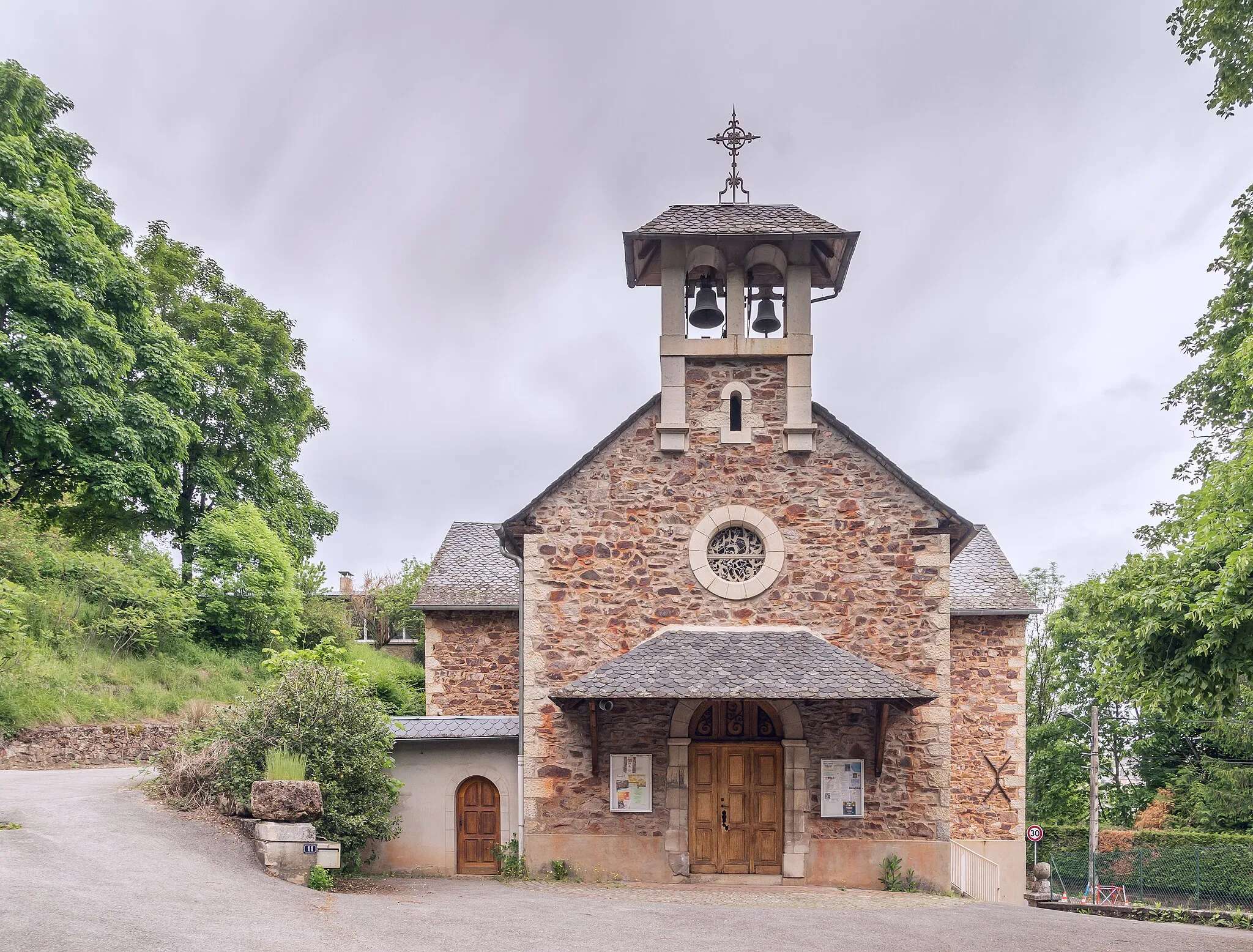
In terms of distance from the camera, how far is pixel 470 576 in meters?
17.3

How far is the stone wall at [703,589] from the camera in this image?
1150cm

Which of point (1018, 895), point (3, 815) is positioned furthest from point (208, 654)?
point (1018, 895)

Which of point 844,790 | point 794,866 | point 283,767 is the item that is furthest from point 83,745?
point 844,790

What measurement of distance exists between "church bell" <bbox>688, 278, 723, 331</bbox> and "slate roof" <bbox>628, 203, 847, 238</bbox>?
81cm

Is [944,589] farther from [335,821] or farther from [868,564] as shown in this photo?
[335,821]

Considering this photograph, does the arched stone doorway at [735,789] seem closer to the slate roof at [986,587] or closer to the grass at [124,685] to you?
the slate roof at [986,587]

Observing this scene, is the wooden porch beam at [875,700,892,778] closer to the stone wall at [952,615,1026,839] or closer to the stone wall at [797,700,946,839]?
the stone wall at [797,700,946,839]

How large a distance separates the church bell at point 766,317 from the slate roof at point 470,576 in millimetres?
6980

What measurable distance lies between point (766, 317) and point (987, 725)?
8.44 m

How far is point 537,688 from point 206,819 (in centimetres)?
410

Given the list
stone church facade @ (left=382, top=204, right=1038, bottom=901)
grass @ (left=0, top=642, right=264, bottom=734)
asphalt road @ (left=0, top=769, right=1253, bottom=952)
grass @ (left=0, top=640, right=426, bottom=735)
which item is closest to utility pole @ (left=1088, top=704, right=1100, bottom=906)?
asphalt road @ (left=0, top=769, right=1253, bottom=952)

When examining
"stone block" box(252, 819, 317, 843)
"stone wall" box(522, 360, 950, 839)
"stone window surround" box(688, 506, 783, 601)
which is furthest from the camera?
"stone window surround" box(688, 506, 783, 601)

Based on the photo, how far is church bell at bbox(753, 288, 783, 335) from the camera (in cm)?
1270

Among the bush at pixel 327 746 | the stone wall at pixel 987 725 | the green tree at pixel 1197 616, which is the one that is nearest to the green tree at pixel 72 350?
the bush at pixel 327 746
